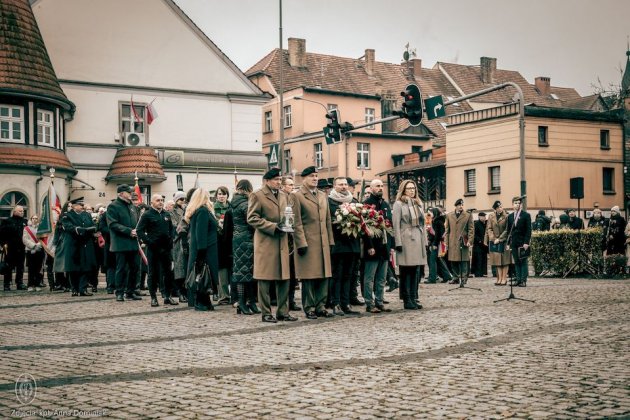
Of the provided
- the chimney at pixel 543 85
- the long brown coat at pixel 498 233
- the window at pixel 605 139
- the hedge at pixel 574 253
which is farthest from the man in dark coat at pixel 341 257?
the chimney at pixel 543 85

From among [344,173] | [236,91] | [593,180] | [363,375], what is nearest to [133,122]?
[236,91]

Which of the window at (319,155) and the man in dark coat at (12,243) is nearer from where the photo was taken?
the man in dark coat at (12,243)

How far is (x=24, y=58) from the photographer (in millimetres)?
33156

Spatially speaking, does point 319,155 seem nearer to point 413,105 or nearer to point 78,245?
point 413,105

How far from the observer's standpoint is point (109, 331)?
37.4ft

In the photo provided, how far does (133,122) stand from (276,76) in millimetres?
26668

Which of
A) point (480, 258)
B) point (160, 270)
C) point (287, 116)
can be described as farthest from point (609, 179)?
point (160, 270)

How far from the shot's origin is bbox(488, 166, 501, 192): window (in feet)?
154

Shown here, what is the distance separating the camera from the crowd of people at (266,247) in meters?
12.2

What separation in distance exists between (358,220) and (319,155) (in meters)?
48.4

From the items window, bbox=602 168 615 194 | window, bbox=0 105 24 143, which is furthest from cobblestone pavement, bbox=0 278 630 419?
window, bbox=602 168 615 194

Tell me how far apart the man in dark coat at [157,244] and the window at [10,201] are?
62.8ft

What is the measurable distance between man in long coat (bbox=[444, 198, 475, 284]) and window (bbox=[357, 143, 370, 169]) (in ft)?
129

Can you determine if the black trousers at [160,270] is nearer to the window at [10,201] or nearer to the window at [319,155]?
the window at [10,201]
